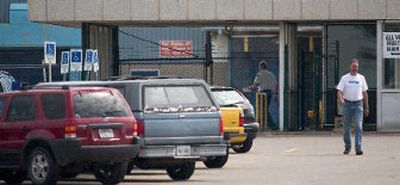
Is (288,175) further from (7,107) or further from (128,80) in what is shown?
(7,107)

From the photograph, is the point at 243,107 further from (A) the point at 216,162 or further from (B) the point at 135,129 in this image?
(B) the point at 135,129

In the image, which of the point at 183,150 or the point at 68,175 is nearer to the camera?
the point at 183,150

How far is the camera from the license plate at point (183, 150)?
62.2ft

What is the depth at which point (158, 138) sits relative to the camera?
18906 mm

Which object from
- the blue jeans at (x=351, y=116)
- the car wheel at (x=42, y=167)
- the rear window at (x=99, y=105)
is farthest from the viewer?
the blue jeans at (x=351, y=116)

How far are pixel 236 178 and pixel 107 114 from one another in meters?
2.75

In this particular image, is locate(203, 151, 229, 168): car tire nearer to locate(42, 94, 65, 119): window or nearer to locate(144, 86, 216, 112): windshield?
locate(144, 86, 216, 112): windshield

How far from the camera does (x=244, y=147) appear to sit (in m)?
26.0

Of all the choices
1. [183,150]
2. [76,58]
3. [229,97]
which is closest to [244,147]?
[229,97]

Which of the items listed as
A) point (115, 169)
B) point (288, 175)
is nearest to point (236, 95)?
point (288, 175)

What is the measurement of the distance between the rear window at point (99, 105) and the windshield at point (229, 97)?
6.01 metres

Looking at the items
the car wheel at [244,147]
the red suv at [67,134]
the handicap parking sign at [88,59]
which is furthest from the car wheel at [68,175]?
the handicap parking sign at [88,59]

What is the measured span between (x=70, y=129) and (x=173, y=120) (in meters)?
1.96

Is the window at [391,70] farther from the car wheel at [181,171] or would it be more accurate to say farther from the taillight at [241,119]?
the car wheel at [181,171]
